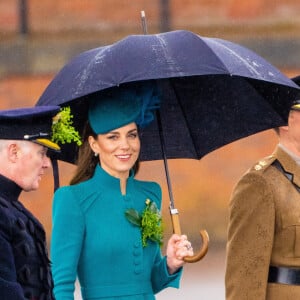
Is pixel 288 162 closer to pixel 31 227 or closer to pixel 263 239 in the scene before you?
pixel 263 239

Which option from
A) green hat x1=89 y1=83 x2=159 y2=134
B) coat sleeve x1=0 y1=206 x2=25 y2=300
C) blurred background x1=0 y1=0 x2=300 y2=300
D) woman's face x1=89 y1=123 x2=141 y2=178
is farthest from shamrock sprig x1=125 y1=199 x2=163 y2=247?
Result: blurred background x1=0 y1=0 x2=300 y2=300

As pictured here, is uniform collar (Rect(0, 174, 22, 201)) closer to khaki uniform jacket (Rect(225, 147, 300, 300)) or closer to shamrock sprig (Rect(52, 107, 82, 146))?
shamrock sprig (Rect(52, 107, 82, 146))

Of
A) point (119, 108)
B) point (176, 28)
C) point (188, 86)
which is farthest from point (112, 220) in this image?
point (176, 28)

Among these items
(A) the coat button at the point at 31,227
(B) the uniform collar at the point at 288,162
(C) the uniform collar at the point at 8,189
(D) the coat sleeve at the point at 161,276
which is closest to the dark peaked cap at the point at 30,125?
(C) the uniform collar at the point at 8,189

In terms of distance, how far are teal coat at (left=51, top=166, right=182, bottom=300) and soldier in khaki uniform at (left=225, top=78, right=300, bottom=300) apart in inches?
16.8

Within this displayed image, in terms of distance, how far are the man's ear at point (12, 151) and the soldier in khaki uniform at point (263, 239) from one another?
1.30 meters

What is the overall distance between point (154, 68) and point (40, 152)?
63cm

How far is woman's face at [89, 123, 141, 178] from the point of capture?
5.34 meters

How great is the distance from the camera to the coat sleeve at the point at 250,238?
18.6ft

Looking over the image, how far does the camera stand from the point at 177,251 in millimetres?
5266

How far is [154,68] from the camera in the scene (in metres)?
5.19

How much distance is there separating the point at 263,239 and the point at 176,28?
25.3 feet

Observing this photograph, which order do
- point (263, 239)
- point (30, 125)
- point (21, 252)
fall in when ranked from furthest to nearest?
point (263, 239) < point (30, 125) < point (21, 252)

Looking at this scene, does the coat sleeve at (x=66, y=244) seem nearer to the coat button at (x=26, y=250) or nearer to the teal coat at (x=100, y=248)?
the teal coat at (x=100, y=248)
